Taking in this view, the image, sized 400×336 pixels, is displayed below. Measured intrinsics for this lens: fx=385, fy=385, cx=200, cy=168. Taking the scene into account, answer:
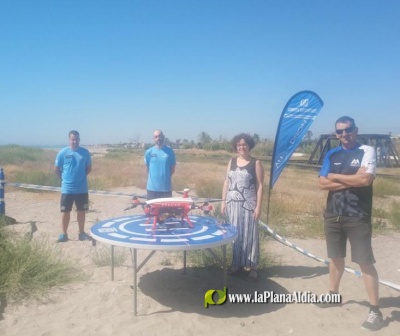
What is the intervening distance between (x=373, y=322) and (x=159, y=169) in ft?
11.6

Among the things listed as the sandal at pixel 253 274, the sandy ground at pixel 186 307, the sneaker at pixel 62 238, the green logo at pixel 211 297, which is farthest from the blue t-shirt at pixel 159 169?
the green logo at pixel 211 297

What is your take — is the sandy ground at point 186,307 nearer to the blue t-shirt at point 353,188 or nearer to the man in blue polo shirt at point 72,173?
the man in blue polo shirt at point 72,173

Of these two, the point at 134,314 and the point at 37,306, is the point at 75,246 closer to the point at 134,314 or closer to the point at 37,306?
the point at 37,306

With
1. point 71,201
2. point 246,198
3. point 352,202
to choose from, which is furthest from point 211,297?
point 71,201

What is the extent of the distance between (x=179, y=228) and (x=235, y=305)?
103cm

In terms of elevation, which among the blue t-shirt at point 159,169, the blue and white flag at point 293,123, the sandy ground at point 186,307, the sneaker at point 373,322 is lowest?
the sandy ground at point 186,307

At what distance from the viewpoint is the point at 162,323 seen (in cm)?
365

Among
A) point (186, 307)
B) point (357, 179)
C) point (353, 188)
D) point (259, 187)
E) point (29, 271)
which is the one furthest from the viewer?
point (259, 187)

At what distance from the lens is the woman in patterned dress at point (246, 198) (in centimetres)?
462

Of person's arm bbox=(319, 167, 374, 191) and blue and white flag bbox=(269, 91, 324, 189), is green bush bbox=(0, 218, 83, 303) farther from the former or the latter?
blue and white flag bbox=(269, 91, 324, 189)

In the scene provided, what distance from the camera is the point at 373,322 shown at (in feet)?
11.7

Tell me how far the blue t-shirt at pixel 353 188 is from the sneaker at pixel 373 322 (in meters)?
0.93

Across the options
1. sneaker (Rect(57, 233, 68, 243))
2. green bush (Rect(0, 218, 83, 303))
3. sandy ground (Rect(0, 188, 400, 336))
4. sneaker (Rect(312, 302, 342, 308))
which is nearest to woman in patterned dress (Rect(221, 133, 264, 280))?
sandy ground (Rect(0, 188, 400, 336))

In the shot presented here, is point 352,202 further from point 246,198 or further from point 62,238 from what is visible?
point 62,238
